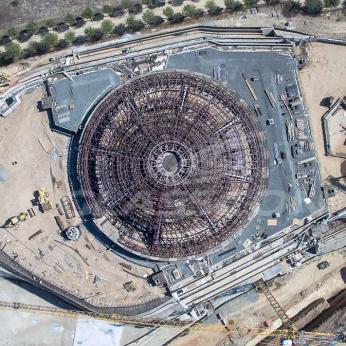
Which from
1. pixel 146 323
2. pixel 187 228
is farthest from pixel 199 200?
pixel 146 323

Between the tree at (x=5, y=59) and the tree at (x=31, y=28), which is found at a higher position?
the tree at (x=31, y=28)

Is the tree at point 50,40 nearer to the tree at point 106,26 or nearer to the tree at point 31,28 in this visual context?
the tree at point 31,28

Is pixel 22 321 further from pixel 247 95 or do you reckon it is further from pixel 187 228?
pixel 247 95

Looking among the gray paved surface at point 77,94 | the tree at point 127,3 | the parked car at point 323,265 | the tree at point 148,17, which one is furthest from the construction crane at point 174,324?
the tree at point 127,3

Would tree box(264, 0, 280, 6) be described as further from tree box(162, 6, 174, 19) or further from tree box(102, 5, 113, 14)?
tree box(102, 5, 113, 14)

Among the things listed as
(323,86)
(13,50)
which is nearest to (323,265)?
(323,86)

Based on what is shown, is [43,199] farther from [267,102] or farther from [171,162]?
[267,102]
